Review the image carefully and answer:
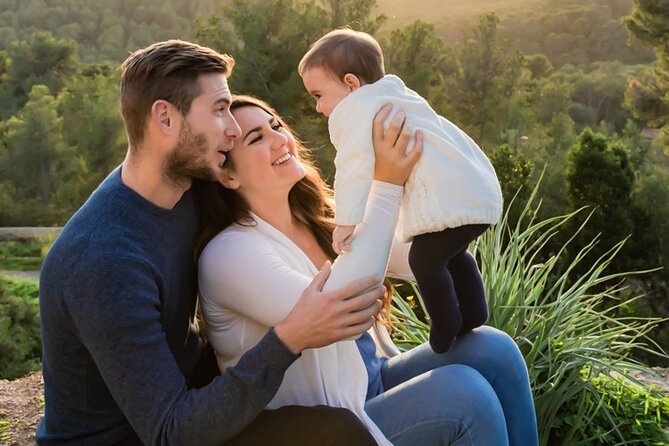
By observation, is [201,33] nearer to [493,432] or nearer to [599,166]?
[599,166]

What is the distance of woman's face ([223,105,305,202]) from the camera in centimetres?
205

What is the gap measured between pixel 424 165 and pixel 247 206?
1.54 ft

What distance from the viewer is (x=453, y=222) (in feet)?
6.18

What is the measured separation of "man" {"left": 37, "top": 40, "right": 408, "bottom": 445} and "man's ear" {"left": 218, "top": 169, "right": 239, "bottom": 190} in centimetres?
11

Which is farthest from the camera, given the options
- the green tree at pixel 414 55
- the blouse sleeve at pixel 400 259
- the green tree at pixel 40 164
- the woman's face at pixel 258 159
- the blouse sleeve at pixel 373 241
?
the green tree at pixel 40 164

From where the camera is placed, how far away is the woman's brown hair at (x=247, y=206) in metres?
1.99

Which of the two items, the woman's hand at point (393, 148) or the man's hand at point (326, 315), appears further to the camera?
the woman's hand at point (393, 148)

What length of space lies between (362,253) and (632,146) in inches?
783

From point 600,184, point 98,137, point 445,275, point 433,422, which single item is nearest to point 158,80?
point 445,275

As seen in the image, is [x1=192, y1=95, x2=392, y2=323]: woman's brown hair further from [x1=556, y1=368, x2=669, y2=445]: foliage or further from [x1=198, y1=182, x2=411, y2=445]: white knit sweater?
[x1=556, y1=368, x2=669, y2=445]: foliage

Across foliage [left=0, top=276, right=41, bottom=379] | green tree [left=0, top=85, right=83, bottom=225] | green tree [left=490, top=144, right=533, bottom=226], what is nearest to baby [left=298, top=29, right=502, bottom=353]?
foliage [left=0, top=276, right=41, bottom=379]

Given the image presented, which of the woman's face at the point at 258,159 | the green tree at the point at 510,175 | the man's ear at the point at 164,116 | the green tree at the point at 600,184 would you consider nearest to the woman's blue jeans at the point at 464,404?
the woman's face at the point at 258,159

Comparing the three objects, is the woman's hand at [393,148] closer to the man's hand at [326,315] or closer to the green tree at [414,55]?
the man's hand at [326,315]

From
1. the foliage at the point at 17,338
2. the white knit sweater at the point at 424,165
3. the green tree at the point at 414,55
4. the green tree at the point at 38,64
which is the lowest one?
the green tree at the point at 38,64
